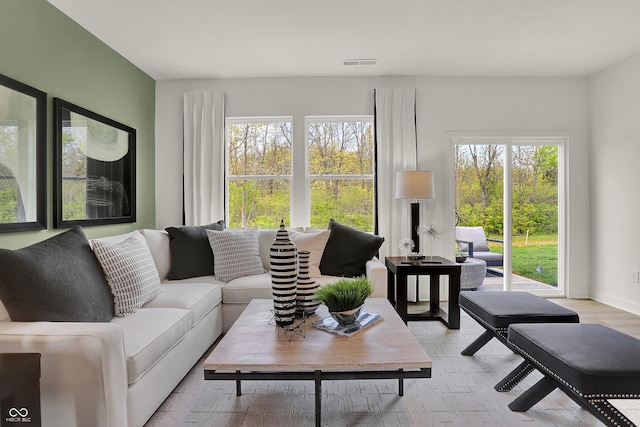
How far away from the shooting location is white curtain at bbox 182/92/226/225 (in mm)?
4332

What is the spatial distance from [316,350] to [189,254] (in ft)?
6.71

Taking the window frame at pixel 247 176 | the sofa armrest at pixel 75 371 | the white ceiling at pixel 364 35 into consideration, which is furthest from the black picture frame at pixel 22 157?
the window frame at pixel 247 176

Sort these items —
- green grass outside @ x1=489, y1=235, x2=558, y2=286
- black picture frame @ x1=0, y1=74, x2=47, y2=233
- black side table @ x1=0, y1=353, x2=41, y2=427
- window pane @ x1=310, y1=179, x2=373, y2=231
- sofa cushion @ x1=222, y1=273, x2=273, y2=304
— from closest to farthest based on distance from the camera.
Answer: black side table @ x1=0, y1=353, x2=41, y2=427 < black picture frame @ x1=0, y1=74, x2=47, y2=233 < sofa cushion @ x1=222, y1=273, x2=273, y2=304 < window pane @ x1=310, y1=179, x2=373, y2=231 < green grass outside @ x1=489, y1=235, x2=558, y2=286

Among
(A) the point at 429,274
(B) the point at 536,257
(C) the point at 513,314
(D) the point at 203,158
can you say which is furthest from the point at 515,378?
(D) the point at 203,158

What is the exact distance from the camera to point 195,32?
3195mm

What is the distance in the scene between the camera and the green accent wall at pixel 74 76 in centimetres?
242

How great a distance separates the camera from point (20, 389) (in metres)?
1.43

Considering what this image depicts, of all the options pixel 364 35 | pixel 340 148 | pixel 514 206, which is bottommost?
pixel 514 206

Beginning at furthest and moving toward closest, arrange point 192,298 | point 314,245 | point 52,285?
point 314,245
point 192,298
point 52,285

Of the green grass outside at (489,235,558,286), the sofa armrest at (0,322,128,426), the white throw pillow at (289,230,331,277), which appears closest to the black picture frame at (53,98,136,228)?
the sofa armrest at (0,322,128,426)

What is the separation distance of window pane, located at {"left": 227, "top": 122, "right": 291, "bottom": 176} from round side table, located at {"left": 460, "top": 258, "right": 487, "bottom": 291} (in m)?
2.30

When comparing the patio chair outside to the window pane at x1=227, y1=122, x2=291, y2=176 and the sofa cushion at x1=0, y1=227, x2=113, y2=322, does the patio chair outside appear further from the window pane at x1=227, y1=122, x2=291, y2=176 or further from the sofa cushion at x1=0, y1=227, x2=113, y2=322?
the sofa cushion at x1=0, y1=227, x2=113, y2=322

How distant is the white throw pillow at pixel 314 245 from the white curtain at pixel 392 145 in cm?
97

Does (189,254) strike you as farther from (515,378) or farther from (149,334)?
(515,378)
